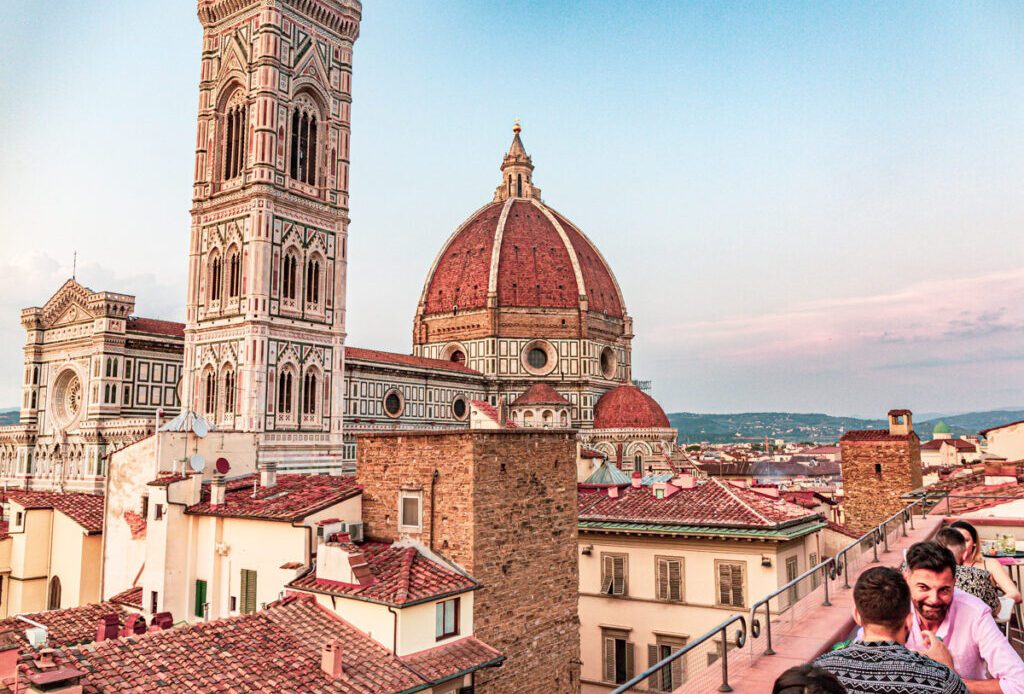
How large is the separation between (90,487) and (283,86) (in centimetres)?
2290

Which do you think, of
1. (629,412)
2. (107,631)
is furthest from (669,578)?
(629,412)

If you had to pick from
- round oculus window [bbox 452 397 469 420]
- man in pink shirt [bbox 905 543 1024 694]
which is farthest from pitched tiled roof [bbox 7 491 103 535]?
round oculus window [bbox 452 397 469 420]

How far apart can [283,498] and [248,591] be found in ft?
6.92

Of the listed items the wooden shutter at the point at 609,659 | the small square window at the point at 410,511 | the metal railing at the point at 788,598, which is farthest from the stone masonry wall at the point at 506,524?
the metal railing at the point at 788,598

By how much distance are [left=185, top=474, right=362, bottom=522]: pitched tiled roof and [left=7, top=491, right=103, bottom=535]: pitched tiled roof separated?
7.97 m

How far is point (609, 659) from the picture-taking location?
18969mm

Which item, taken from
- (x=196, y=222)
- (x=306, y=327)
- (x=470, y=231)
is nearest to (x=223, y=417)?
(x=306, y=327)

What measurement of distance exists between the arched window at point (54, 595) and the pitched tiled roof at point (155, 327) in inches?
701

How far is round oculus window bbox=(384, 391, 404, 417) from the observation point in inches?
2103

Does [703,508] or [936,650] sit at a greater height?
[936,650]

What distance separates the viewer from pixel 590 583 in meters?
19.8

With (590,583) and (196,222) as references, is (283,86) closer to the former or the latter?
(196,222)

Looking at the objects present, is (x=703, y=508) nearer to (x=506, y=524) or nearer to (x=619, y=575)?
(x=619, y=575)

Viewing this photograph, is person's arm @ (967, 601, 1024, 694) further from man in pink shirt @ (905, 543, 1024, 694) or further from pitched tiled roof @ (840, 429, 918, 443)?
pitched tiled roof @ (840, 429, 918, 443)
